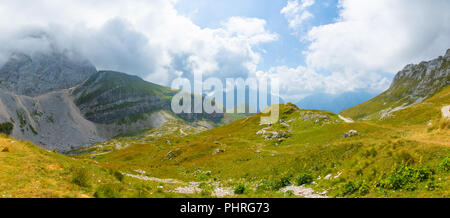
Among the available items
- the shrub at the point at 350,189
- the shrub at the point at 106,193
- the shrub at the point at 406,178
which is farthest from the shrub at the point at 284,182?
the shrub at the point at 106,193

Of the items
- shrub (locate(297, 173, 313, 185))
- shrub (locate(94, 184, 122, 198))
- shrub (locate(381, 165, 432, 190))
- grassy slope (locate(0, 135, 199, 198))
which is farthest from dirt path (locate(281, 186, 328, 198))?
shrub (locate(94, 184, 122, 198))

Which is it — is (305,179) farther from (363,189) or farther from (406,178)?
(406,178)

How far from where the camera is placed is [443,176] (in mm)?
12055

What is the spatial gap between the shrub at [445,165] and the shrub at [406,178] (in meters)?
0.83

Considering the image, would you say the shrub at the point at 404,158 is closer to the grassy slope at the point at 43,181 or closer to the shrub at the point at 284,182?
the shrub at the point at 284,182

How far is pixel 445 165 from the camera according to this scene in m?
12.8

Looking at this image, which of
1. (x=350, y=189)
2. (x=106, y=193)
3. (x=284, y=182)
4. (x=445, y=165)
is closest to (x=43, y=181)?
(x=106, y=193)

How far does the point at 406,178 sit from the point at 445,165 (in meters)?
2.54

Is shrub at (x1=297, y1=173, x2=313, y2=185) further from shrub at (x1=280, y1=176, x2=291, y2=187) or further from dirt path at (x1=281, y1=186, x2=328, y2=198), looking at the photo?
shrub at (x1=280, y1=176, x2=291, y2=187)

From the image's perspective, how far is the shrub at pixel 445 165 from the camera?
12.5 m

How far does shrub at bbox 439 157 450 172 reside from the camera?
41.1 ft
